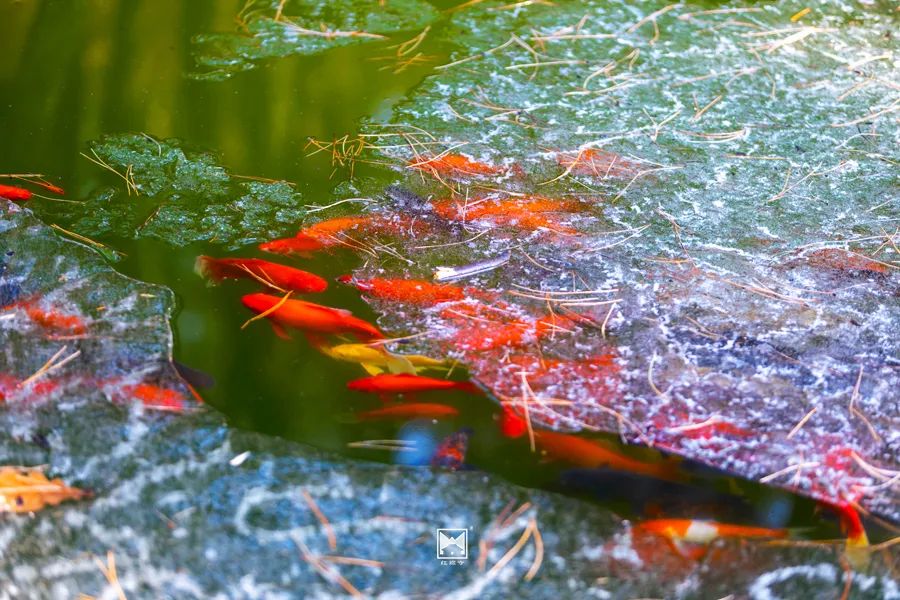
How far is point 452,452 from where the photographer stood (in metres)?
1.30

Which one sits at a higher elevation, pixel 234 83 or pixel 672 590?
pixel 234 83

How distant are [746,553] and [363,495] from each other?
1.78 feet

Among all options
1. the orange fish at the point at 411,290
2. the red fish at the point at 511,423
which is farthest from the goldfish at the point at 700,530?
the orange fish at the point at 411,290

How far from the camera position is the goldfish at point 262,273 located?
5.18 ft

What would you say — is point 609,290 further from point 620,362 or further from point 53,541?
point 53,541

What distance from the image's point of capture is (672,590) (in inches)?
44.7

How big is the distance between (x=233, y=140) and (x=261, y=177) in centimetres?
19

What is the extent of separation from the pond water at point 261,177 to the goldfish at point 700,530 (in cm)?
1

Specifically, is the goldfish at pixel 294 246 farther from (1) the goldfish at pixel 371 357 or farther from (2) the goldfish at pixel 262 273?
(1) the goldfish at pixel 371 357

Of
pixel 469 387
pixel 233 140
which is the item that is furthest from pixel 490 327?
pixel 233 140

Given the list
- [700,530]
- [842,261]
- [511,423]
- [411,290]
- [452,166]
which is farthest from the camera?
[452,166]

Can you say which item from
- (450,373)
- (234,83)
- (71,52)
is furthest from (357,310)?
(71,52)

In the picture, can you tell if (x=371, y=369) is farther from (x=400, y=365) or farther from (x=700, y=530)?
(x=700, y=530)

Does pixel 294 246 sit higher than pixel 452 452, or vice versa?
pixel 294 246
